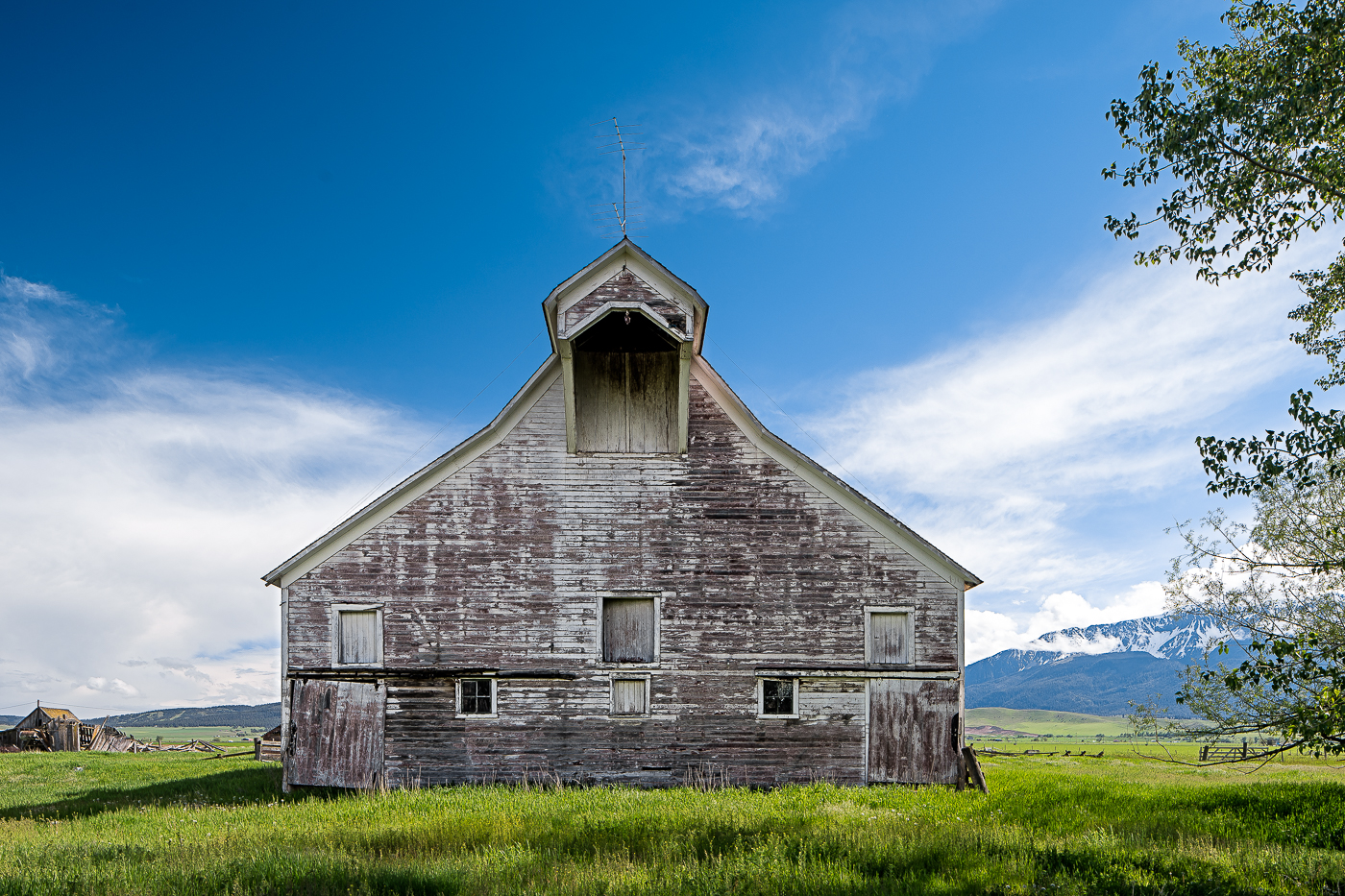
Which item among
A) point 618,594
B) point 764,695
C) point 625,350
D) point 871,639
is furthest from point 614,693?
point 625,350

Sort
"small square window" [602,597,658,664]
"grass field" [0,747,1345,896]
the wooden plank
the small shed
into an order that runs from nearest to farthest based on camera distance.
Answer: "grass field" [0,747,1345,896]
"small square window" [602,597,658,664]
the wooden plank
the small shed

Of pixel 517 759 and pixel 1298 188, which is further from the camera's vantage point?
pixel 517 759

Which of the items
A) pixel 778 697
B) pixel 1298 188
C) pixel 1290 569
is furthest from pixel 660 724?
pixel 1298 188

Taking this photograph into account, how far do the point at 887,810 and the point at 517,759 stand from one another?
851 centimetres

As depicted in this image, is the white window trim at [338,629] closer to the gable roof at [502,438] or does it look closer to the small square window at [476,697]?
the gable roof at [502,438]

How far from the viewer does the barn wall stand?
18891 mm

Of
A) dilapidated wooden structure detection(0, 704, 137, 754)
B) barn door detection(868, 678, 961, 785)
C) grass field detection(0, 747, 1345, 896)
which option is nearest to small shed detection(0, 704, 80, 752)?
dilapidated wooden structure detection(0, 704, 137, 754)

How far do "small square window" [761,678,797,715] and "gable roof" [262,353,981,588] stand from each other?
4.20 meters

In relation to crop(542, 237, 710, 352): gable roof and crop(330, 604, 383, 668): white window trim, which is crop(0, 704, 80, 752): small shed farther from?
crop(542, 237, 710, 352): gable roof

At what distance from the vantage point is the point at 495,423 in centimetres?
1975

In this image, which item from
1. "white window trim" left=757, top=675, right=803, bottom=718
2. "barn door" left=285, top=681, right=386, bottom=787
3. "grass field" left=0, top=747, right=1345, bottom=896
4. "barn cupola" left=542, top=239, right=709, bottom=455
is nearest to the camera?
"grass field" left=0, top=747, right=1345, bottom=896

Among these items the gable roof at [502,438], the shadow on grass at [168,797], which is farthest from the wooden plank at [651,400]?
the shadow on grass at [168,797]

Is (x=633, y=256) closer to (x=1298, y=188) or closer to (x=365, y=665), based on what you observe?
(x=365, y=665)

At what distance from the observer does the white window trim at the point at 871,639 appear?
1927 centimetres
